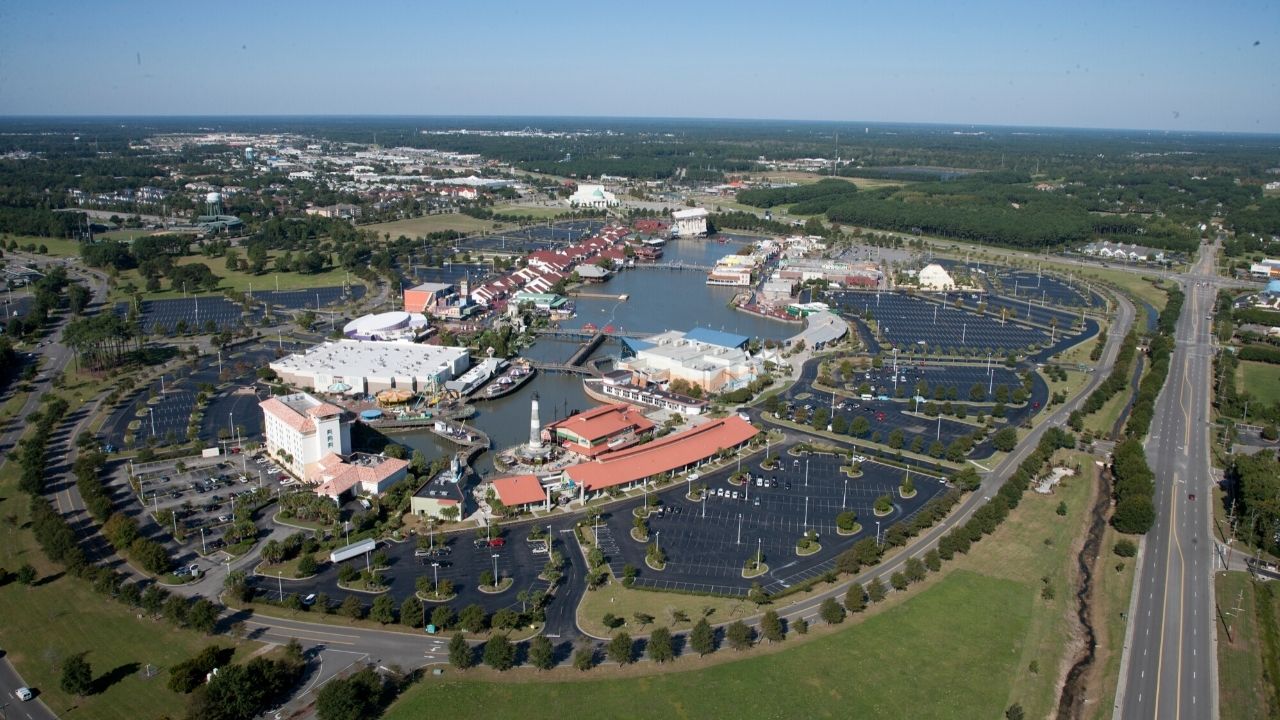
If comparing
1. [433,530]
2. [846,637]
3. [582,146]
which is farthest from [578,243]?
[582,146]

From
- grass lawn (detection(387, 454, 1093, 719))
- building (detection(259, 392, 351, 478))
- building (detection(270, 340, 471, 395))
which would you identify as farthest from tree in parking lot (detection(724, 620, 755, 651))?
building (detection(270, 340, 471, 395))

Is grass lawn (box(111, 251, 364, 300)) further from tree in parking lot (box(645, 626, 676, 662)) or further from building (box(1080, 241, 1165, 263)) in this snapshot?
building (box(1080, 241, 1165, 263))

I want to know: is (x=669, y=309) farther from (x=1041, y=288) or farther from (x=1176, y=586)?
(x=1176, y=586)

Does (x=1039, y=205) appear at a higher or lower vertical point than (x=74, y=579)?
higher

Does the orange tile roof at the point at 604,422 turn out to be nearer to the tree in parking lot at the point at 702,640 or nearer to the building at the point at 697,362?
the building at the point at 697,362

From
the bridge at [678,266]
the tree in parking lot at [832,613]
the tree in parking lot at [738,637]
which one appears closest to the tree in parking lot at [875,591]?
the tree in parking lot at [832,613]

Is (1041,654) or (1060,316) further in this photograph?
(1060,316)

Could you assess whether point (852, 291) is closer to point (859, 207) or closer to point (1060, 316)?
point (1060, 316)
